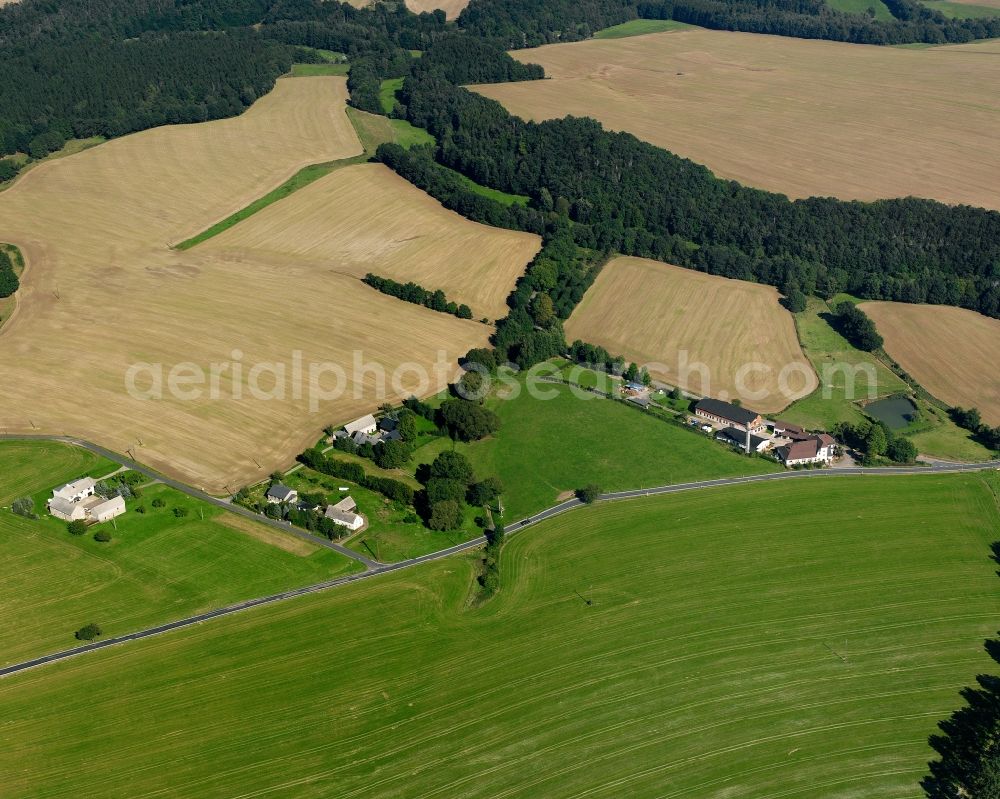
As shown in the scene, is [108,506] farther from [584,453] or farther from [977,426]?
[977,426]

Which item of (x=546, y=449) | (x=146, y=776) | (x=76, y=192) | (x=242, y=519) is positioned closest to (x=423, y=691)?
(x=146, y=776)

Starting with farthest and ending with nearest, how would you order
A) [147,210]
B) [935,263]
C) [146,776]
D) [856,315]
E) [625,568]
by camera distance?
[147,210]
[935,263]
[856,315]
[625,568]
[146,776]

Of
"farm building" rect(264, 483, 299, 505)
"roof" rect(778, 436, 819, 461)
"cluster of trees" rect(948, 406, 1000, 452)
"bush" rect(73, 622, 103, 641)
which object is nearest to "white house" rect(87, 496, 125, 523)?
"farm building" rect(264, 483, 299, 505)

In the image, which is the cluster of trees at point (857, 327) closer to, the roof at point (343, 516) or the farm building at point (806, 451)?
the farm building at point (806, 451)

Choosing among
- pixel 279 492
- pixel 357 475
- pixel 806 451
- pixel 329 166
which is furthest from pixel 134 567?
pixel 329 166

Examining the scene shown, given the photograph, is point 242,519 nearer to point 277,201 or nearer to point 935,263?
point 277,201
